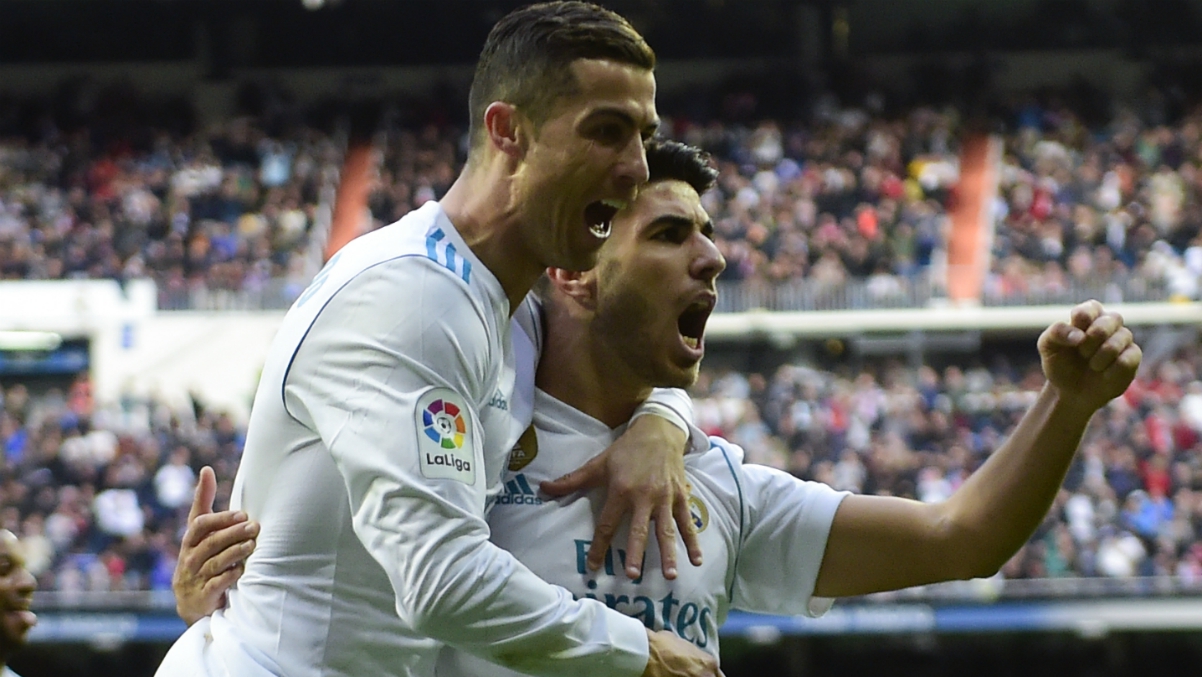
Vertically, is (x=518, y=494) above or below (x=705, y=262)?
below

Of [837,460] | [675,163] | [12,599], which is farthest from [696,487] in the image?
[837,460]

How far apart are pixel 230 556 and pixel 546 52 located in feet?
3.75

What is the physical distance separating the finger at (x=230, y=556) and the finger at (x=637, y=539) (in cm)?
76

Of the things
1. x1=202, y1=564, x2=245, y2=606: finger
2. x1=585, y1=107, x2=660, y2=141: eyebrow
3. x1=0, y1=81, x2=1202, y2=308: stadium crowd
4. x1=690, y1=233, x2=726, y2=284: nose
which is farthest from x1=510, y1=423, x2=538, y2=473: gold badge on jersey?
x1=0, y1=81, x2=1202, y2=308: stadium crowd

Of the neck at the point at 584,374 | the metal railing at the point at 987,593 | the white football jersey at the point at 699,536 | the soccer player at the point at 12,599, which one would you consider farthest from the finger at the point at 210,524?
the metal railing at the point at 987,593

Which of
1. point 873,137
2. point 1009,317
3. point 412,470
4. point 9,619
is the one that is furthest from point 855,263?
point 412,470

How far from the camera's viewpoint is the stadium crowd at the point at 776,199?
63.1 ft

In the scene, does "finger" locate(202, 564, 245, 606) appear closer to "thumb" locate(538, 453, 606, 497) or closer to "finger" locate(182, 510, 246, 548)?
"finger" locate(182, 510, 246, 548)

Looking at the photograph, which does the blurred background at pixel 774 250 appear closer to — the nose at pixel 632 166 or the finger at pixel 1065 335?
the finger at pixel 1065 335

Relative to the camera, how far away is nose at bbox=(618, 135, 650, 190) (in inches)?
113

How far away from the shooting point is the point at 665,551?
3203mm

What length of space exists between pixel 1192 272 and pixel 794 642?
702 centimetres

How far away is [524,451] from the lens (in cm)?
333

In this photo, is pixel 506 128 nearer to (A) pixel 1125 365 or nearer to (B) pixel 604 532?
(B) pixel 604 532
